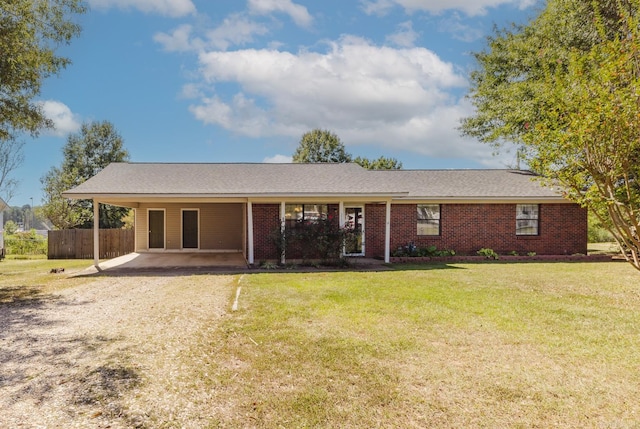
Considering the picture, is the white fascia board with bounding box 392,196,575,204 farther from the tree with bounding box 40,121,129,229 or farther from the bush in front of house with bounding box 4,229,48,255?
the tree with bounding box 40,121,129,229

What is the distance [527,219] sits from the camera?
1672 cm

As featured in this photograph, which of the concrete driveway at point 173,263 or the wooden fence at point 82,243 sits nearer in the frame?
the concrete driveway at point 173,263

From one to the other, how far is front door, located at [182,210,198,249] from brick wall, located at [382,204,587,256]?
9.39 meters

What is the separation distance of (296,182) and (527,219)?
9.93 m

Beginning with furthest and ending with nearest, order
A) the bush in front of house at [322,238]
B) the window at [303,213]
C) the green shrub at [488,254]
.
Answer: the green shrub at [488,254] < the window at [303,213] < the bush in front of house at [322,238]

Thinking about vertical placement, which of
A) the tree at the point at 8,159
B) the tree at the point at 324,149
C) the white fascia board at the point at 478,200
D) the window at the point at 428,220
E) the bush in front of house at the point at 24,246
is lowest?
the bush in front of house at the point at 24,246

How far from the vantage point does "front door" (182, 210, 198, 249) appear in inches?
746

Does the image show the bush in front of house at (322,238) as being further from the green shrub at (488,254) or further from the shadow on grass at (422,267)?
the green shrub at (488,254)

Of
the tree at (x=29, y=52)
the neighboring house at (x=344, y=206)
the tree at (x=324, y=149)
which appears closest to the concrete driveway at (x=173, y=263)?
the neighboring house at (x=344, y=206)

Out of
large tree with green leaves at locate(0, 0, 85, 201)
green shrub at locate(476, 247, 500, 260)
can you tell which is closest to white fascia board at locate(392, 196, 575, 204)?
green shrub at locate(476, 247, 500, 260)

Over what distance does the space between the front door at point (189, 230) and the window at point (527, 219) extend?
14.5m

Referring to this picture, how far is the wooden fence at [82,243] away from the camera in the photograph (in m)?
18.6

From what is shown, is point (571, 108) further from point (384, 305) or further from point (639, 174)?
point (384, 305)

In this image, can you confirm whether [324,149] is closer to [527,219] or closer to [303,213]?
[527,219]
